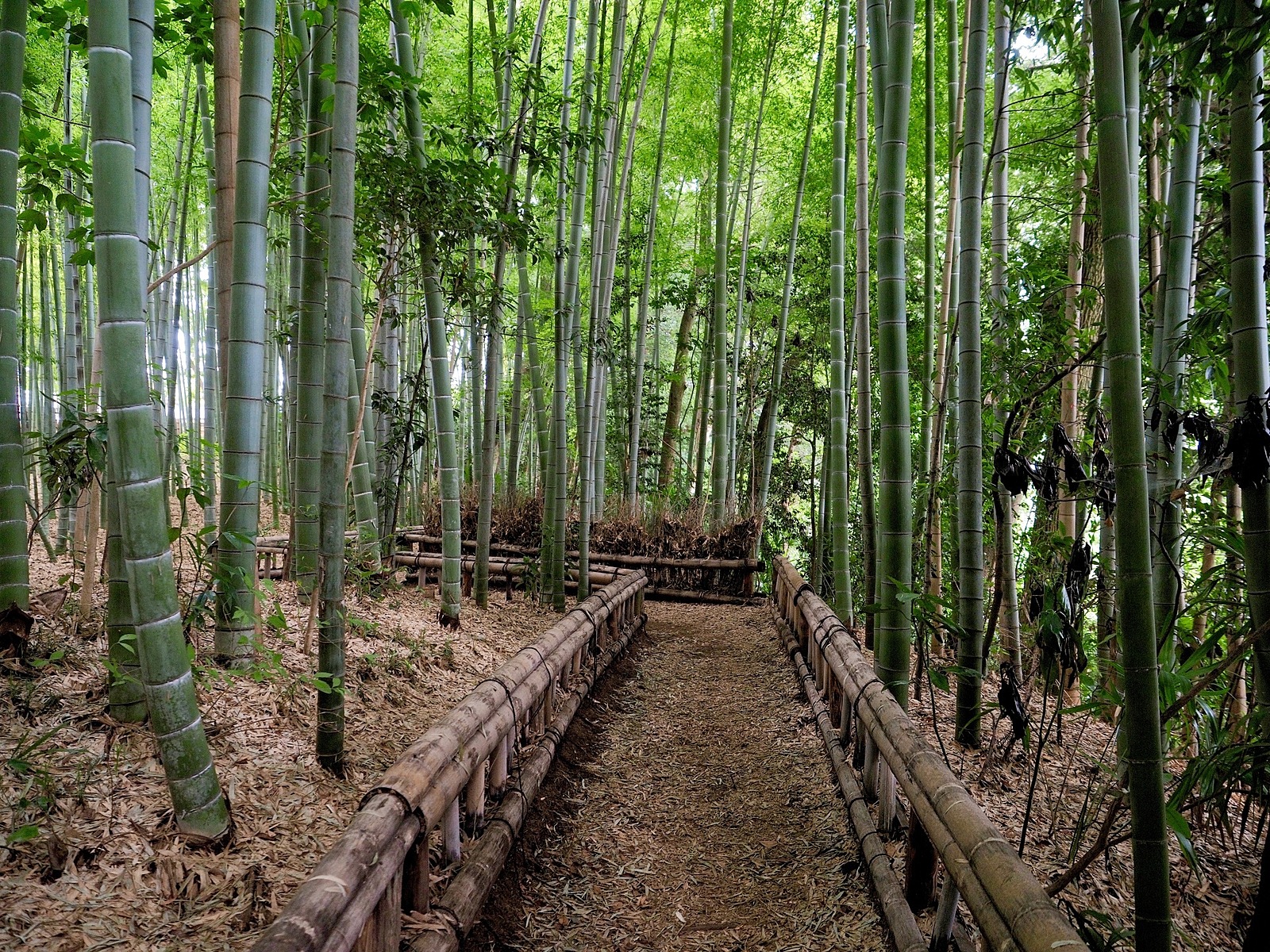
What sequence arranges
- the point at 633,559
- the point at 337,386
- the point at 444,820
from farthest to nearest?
the point at 633,559 < the point at 337,386 < the point at 444,820

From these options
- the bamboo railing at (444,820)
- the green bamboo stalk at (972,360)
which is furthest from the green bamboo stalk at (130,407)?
the green bamboo stalk at (972,360)

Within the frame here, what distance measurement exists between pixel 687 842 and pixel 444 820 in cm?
98

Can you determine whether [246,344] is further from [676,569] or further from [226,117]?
[676,569]

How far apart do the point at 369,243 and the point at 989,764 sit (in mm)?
3315

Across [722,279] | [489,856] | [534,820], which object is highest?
[722,279]

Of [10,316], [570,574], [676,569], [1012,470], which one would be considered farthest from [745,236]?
[10,316]

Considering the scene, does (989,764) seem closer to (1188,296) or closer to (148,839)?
(1188,296)

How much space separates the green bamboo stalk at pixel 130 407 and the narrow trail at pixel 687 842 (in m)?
0.90

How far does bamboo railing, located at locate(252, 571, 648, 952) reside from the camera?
1248 millimetres

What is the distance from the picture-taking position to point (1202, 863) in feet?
7.29

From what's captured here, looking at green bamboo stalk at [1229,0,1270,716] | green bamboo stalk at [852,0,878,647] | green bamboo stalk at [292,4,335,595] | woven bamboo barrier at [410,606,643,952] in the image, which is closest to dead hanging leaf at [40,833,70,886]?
woven bamboo barrier at [410,606,643,952]

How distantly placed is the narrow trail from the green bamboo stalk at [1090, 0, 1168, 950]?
2.74 ft

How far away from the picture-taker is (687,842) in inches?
A: 103

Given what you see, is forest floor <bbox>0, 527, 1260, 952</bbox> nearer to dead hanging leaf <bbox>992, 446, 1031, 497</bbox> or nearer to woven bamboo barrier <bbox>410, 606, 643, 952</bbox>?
woven bamboo barrier <bbox>410, 606, 643, 952</bbox>
